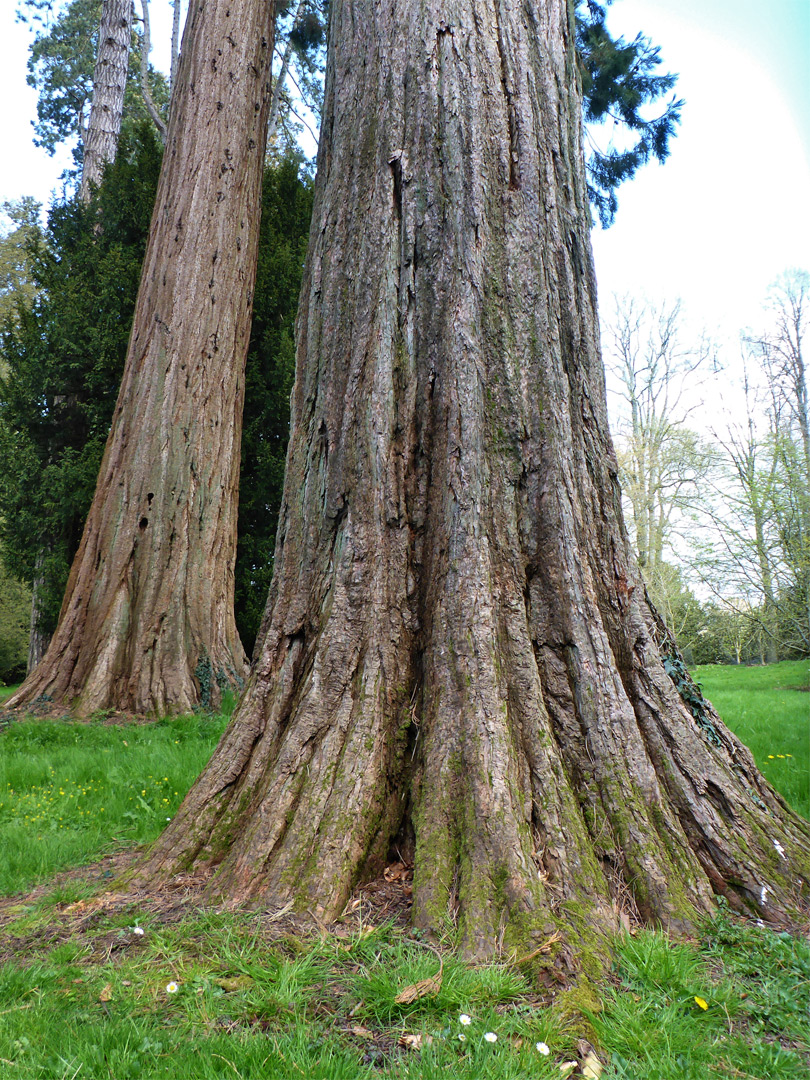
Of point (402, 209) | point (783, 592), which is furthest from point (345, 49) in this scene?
point (783, 592)

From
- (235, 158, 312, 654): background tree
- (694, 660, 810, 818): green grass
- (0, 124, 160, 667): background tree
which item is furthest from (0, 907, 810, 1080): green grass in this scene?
(0, 124, 160, 667): background tree

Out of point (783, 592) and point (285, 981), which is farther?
point (783, 592)

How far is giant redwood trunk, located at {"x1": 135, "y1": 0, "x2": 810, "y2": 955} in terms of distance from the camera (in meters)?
2.33

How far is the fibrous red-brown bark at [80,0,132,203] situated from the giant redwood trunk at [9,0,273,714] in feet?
17.3

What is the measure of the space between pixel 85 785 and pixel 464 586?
306cm

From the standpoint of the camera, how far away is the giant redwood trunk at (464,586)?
233 cm

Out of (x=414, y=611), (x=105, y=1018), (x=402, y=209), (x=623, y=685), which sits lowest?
(x=105, y=1018)

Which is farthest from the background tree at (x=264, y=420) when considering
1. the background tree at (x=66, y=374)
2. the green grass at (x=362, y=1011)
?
the green grass at (x=362, y=1011)

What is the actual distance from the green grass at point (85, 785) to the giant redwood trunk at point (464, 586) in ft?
2.65

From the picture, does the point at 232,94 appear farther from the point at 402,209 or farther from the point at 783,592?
the point at 783,592

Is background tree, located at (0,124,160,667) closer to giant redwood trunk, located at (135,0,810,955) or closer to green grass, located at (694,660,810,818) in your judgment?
giant redwood trunk, located at (135,0,810,955)

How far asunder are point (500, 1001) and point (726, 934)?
869 millimetres

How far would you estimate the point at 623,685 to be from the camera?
8.85 ft

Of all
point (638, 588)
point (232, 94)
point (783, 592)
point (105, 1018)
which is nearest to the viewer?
point (105, 1018)
